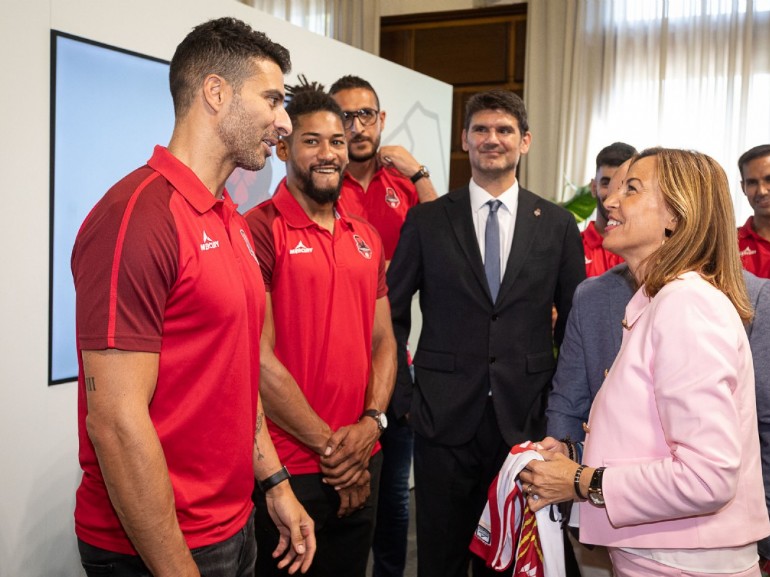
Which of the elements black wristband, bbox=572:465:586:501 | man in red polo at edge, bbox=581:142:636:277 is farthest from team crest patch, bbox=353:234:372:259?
man in red polo at edge, bbox=581:142:636:277

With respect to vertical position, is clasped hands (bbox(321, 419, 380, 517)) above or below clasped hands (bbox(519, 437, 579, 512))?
below

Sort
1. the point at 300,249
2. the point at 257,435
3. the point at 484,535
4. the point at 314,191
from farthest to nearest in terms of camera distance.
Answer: the point at 314,191
the point at 300,249
the point at 484,535
the point at 257,435

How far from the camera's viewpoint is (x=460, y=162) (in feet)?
23.9

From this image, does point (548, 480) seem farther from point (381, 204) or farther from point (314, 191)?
point (381, 204)

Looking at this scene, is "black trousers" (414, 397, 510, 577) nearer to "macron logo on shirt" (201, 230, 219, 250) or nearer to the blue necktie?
the blue necktie

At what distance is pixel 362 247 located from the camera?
93.3 inches

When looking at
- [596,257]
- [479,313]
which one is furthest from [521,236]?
[596,257]

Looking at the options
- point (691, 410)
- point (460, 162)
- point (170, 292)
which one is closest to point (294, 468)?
point (170, 292)

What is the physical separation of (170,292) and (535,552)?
104 centimetres

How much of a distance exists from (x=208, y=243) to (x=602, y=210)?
2.38 meters

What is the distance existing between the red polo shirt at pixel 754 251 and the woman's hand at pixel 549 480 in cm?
204

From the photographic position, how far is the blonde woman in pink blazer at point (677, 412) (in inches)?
55.7

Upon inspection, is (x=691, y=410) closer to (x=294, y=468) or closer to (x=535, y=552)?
(x=535, y=552)

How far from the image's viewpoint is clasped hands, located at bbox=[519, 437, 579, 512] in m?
1.63
